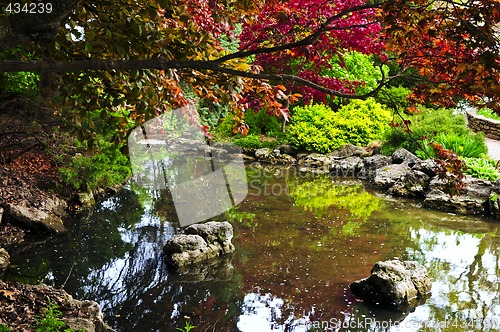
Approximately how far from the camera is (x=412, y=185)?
30.7 feet

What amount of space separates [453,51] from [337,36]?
7.94m

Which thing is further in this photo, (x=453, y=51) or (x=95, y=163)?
(x=95, y=163)

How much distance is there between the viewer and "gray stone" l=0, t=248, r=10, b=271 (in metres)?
5.26

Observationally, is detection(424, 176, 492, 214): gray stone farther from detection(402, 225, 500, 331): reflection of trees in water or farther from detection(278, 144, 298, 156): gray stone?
detection(278, 144, 298, 156): gray stone

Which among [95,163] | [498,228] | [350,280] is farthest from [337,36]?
[350,280]

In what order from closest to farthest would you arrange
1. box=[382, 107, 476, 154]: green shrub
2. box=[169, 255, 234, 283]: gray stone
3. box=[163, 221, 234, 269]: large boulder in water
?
1. box=[169, 255, 234, 283]: gray stone
2. box=[163, 221, 234, 269]: large boulder in water
3. box=[382, 107, 476, 154]: green shrub

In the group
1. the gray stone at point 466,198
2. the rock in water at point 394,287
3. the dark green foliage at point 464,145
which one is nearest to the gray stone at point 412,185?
the gray stone at point 466,198

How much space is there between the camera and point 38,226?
6.43 m

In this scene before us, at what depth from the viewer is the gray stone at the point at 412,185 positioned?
9.25m

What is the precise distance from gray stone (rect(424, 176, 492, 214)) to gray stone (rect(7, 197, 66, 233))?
6240 mm

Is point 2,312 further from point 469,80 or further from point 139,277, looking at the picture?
point 469,80

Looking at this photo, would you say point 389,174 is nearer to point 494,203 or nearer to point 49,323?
point 494,203

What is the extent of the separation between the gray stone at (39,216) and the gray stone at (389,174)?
6429 mm

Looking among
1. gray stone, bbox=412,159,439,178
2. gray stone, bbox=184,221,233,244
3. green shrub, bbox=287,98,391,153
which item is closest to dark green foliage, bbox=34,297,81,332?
gray stone, bbox=184,221,233,244
